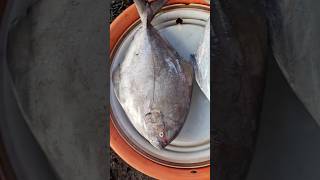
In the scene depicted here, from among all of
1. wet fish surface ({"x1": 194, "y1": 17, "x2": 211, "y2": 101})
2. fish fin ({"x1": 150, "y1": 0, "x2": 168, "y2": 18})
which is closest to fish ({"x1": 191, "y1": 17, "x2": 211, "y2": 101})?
wet fish surface ({"x1": 194, "y1": 17, "x2": 211, "y2": 101})

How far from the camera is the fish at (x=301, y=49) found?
0.61 m

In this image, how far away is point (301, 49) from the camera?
612 mm

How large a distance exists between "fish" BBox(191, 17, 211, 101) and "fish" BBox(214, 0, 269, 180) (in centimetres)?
15

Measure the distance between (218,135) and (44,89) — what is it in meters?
0.30

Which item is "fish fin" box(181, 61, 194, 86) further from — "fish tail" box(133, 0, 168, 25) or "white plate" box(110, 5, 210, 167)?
"fish tail" box(133, 0, 168, 25)

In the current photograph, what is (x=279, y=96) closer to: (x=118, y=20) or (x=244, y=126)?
(x=244, y=126)

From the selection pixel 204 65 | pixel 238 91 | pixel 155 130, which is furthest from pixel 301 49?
pixel 155 130

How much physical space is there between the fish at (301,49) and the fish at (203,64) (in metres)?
0.20

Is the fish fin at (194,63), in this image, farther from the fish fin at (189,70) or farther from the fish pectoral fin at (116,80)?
the fish pectoral fin at (116,80)

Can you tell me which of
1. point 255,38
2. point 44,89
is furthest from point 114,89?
point 255,38

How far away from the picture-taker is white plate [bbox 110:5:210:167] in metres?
0.84

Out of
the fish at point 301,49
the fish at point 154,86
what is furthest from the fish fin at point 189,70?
the fish at point 301,49

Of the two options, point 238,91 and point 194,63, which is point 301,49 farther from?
point 194,63

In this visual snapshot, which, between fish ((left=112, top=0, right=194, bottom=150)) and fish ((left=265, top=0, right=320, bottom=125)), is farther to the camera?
fish ((left=112, top=0, right=194, bottom=150))
